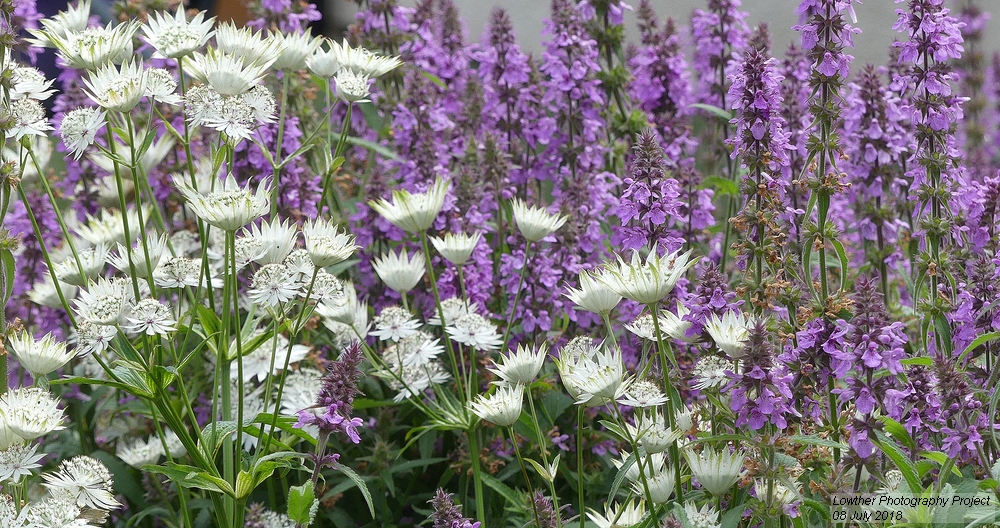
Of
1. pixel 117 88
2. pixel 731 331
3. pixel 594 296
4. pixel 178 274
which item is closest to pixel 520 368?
pixel 594 296

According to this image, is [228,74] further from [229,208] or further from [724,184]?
[724,184]

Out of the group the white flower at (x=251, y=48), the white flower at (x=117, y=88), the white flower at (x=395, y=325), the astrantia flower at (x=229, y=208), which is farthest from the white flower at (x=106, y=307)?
the white flower at (x=395, y=325)

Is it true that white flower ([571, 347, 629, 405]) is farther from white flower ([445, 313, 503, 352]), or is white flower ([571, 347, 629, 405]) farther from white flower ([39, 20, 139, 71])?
white flower ([39, 20, 139, 71])

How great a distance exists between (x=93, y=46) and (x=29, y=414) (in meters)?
0.78

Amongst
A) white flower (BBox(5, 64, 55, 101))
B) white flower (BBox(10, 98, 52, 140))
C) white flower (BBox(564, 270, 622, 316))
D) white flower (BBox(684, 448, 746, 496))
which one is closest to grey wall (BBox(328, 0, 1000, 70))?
white flower (BBox(5, 64, 55, 101))

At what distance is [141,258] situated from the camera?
2262mm

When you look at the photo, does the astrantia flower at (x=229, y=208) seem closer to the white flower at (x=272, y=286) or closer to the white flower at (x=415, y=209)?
the white flower at (x=272, y=286)

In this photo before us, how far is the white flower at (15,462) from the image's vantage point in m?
1.84

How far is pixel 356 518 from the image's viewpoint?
2943 mm

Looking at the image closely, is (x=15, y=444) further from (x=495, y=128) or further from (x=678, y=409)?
(x=495, y=128)

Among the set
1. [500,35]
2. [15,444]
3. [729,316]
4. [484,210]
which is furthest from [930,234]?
[15,444]

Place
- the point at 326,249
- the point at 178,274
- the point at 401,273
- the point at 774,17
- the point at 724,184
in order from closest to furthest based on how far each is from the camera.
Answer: the point at 326,249 → the point at 178,274 → the point at 401,273 → the point at 724,184 → the point at 774,17

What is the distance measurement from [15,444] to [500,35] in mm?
2113

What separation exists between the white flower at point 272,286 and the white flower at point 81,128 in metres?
0.48
